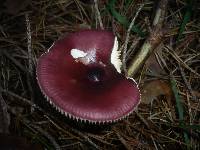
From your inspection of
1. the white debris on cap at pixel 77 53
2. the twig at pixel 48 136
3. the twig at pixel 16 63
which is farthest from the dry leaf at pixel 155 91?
the twig at pixel 16 63

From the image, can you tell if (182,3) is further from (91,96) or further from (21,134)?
(21,134)

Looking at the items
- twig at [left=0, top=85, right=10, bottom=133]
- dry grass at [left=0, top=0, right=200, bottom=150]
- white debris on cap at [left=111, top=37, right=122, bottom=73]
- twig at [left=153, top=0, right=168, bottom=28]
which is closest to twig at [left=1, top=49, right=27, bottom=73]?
dry grass at [left=0, top=0, right=200, bottom=150]

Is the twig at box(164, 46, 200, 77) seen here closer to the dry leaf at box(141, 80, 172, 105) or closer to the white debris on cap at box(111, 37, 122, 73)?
the dry leaf at box(141, 80, 172, 105)

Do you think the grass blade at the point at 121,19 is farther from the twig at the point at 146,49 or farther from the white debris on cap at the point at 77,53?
the white debris on cap at the point at 77,53

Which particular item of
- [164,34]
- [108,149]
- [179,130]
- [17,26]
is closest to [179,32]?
[164,34]

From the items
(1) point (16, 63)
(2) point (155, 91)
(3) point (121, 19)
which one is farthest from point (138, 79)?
(1) point (16, 63)

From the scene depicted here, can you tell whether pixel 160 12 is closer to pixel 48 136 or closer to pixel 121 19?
pixel 121 19
